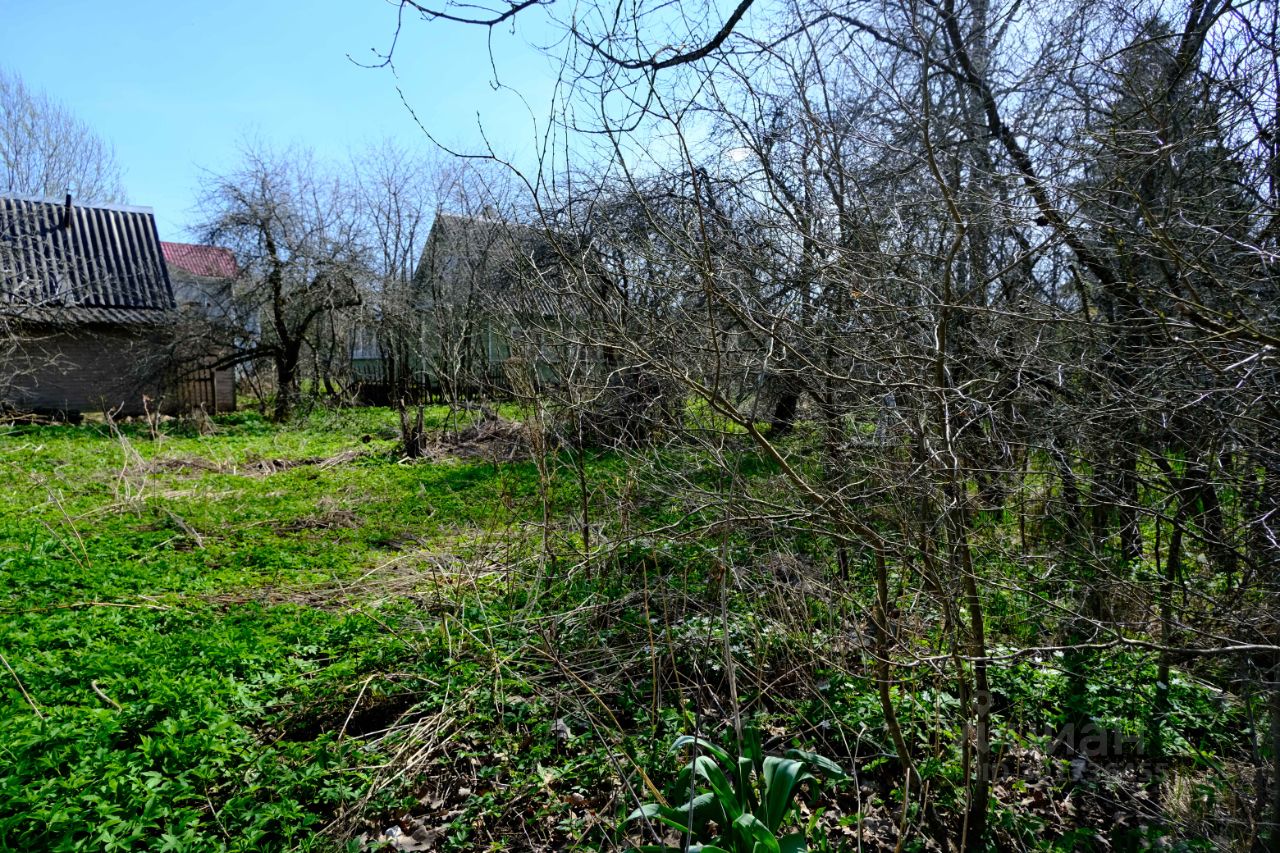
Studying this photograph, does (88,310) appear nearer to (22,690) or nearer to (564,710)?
(22,690)

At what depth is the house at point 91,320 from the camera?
15469mm

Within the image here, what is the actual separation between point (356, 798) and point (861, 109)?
4895 millimetres

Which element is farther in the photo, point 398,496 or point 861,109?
point 398,496

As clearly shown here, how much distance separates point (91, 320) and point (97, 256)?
7.58 feet

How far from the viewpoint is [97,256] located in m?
17.3

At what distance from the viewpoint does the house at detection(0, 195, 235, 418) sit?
15.5 metres

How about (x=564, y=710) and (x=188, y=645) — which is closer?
(x=564, y=710)

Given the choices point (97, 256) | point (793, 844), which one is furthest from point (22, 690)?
point (97, 256)

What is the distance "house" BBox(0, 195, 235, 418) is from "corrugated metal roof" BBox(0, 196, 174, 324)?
20mm

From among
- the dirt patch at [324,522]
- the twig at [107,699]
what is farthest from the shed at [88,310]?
the twig at [107,699]

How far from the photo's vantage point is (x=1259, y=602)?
2.80 meters

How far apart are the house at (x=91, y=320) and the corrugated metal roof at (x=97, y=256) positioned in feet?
0.07

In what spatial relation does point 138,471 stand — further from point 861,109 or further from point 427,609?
point 861,109

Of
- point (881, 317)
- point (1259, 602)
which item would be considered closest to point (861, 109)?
point (881, 317)
